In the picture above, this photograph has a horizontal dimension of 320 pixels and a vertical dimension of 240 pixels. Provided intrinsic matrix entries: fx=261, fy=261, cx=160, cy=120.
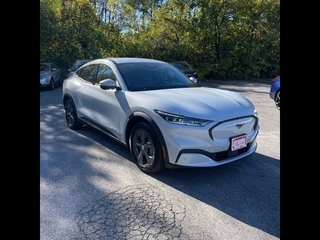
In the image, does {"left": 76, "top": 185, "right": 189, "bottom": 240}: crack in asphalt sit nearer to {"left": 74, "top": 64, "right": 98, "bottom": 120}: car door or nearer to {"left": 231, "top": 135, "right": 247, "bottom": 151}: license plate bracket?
{"left": 231, "top": 135, "right": 247, "bottom": 151}: license plate bracket

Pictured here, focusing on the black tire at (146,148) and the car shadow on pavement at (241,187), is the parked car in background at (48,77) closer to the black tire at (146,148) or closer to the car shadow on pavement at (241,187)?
the car shadow on pavement at (241,187)

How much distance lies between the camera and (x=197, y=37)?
1755cm

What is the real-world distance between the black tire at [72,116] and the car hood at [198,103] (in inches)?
85.1

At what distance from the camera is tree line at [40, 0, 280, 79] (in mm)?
16594

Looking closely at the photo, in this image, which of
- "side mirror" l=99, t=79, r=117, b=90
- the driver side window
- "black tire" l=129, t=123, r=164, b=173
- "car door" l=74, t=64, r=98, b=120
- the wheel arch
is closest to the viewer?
the wheel arch

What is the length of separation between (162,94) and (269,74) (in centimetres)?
1639

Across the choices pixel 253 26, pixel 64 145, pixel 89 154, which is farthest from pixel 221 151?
pixel 253 26

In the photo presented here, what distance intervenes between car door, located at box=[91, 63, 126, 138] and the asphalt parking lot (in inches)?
19.4

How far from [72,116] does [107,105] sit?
1699mm

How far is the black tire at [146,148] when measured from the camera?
3252 mm

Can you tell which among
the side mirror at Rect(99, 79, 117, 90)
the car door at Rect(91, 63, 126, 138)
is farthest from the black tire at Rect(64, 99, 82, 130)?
the side mirror at Rect(99, 79, 117, 90)

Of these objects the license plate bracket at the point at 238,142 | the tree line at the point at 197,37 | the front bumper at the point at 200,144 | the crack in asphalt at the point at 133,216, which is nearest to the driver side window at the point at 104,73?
the front bumper at the point at 200,144
